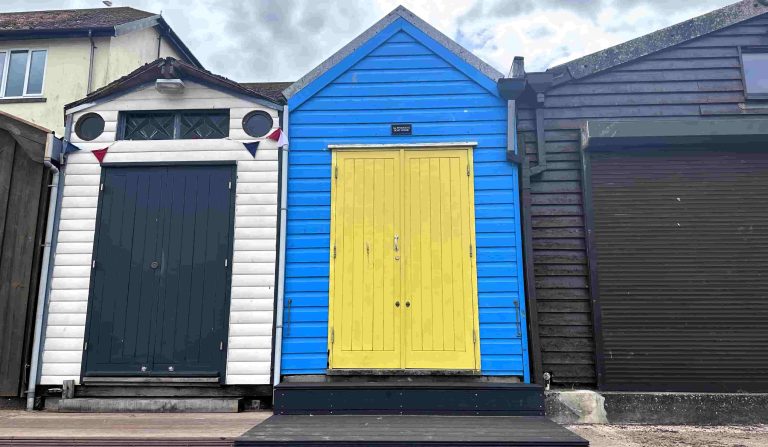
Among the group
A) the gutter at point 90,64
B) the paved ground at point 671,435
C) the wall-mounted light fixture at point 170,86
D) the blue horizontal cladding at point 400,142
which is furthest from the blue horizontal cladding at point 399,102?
the gutter at point 90,64

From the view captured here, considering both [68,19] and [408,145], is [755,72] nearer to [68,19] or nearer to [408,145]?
[408,145]

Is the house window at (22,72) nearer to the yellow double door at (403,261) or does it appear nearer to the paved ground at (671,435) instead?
the yellow double door at (403,261)

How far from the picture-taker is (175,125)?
6.15m

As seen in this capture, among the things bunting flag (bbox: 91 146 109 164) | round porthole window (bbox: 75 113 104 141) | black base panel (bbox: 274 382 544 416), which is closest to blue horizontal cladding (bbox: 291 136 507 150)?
bunting flag (bbox: 91 146 109 164)

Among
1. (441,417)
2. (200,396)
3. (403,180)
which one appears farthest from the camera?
(403,180)

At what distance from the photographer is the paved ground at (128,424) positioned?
166 inches

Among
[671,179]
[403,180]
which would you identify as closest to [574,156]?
[671,179]

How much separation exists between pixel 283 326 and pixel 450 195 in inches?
93.3

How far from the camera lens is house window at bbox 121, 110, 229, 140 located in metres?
6.14

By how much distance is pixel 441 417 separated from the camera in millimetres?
4820

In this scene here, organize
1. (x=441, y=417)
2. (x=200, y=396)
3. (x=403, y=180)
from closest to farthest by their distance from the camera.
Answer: (x=441, y=417) < (x=200, y=396) < (x=403, y=180)

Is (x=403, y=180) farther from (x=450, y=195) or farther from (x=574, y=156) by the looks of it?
(x=574, y=156)

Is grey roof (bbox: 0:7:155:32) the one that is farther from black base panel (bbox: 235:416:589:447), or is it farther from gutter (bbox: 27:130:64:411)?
black base panel (bbox: 235:416:589:447)

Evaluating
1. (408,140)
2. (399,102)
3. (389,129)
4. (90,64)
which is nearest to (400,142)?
(408,140)
